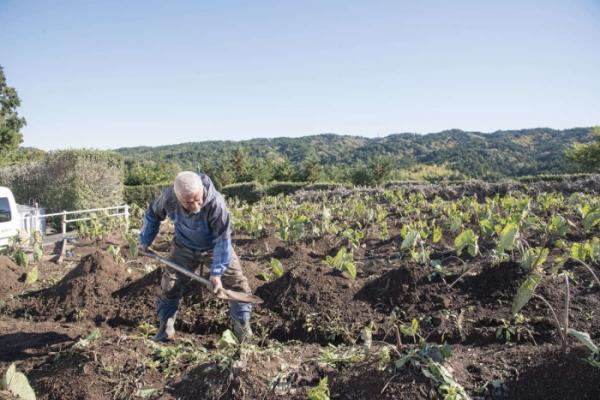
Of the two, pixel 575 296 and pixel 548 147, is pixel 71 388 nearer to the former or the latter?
pixel 575 296

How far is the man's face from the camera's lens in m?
2.90

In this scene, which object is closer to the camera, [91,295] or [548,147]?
[91,295]

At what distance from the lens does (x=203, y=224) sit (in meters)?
3.22

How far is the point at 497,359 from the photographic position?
9.24 feet

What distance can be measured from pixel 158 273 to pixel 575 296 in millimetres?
4024

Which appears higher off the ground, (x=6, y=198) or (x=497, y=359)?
(x=6, y=198)

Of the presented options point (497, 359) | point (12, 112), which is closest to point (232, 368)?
point (497, 359)

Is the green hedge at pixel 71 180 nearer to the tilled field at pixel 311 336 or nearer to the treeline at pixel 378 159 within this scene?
the treeline at pixel 378 159

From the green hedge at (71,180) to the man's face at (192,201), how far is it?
12.1 m

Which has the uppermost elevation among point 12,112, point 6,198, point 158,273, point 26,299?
point 12,112

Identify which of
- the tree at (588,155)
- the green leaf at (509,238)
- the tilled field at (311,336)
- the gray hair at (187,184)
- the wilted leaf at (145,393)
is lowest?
the wilted leaf at (145,393)

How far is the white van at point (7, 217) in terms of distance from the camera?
7769mm

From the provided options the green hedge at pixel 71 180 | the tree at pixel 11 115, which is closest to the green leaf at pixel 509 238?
the green hedge at pixel 71 180

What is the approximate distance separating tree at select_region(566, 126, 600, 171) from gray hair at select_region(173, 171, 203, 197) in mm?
41969
